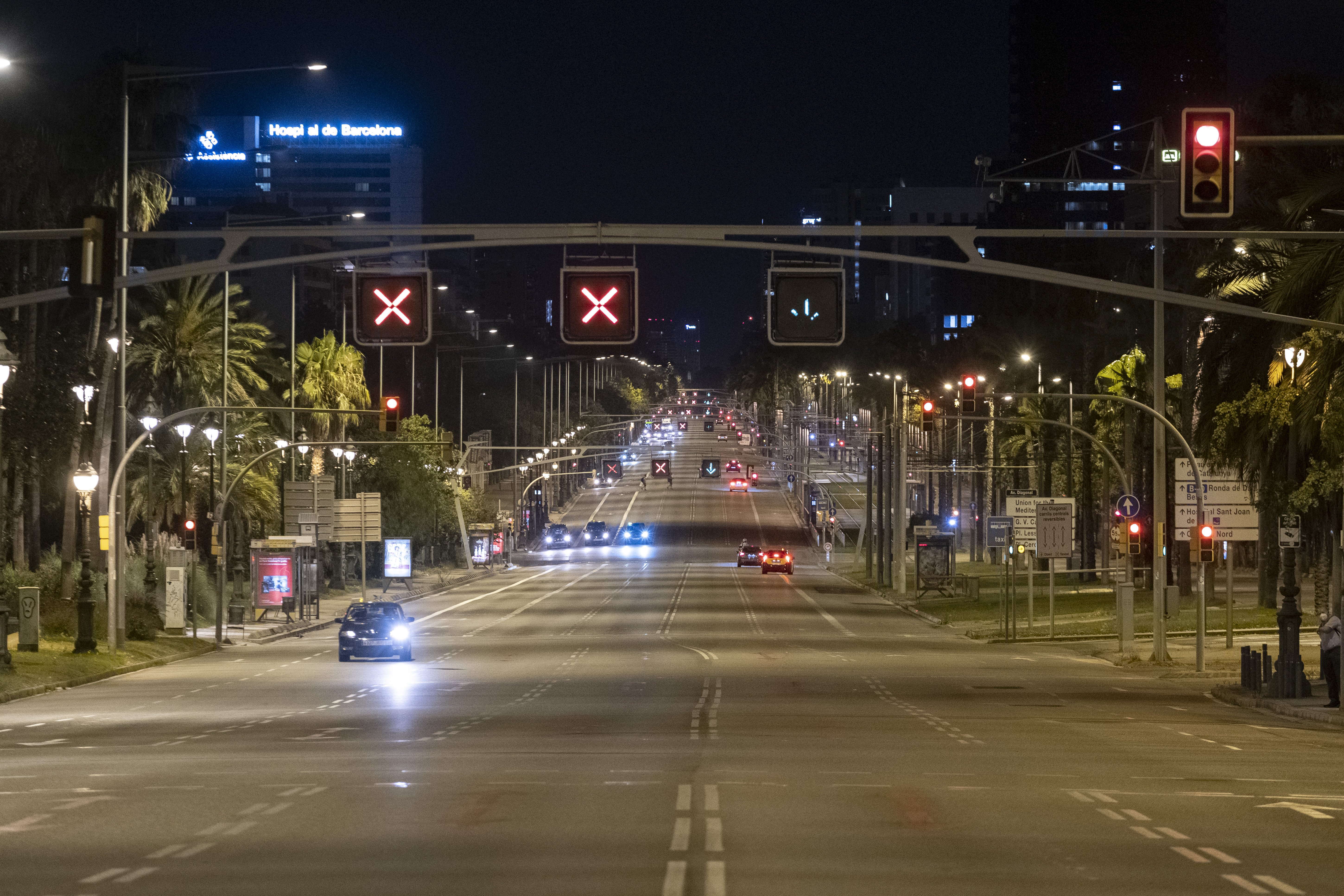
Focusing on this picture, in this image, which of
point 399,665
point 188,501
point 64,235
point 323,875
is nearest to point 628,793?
point 323,875

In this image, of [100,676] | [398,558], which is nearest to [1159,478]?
[100,676]

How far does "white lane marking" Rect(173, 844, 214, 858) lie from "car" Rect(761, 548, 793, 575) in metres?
88.1

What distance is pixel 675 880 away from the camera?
1296 cm

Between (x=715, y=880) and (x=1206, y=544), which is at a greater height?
(x=1206, y=544)

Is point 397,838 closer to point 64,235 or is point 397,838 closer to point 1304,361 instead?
point 64,235

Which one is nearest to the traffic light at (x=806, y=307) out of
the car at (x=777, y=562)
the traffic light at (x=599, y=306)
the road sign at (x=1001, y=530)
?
the traffic light at (x=599, y=306)

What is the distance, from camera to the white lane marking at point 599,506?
160 metres

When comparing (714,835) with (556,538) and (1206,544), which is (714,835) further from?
(556,538)

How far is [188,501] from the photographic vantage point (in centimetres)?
→ 7938

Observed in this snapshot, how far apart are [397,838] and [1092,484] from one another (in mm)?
78884

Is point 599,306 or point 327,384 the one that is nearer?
point 599,306

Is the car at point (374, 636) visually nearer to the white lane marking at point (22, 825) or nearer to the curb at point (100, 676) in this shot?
the curb at point (100, 676)

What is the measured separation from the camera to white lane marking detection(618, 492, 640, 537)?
14788 cm

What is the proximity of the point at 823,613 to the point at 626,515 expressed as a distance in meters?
89.9
